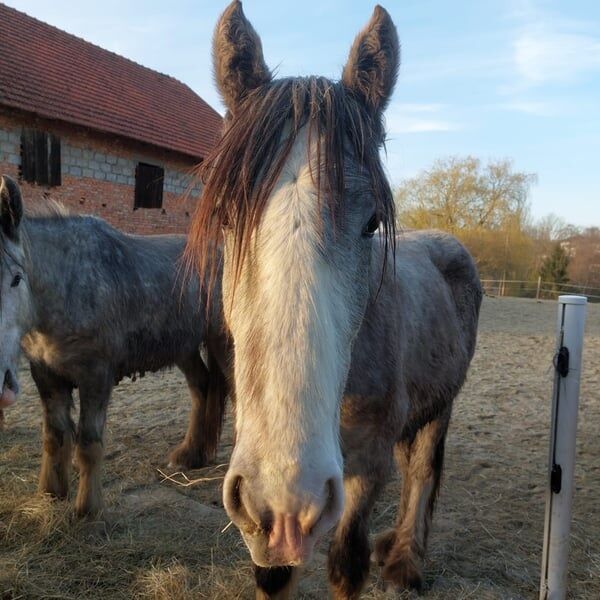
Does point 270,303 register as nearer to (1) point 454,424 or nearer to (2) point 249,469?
(2) point 249,469

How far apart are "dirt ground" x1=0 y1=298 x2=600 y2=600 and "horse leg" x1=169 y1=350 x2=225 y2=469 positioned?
0.53ft

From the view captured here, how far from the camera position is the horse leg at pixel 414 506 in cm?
306

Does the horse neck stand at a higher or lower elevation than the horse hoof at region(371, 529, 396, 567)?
higher

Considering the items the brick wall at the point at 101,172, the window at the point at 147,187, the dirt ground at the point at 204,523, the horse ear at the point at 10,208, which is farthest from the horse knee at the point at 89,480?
the window at the point at 147,187

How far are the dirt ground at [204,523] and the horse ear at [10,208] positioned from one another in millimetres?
1887

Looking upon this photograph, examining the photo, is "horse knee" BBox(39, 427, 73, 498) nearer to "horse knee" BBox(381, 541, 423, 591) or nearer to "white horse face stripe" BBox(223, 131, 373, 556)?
"horse knee" BBox(381, 541, 423, 591)

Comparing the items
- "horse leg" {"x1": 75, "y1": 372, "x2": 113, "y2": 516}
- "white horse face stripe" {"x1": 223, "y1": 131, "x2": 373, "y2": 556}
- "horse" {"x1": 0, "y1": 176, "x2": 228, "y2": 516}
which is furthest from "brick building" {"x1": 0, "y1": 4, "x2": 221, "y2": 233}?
"white horse face stripe" {"x1": 223, "y1": 131, "x2": 373, "y2": 556}

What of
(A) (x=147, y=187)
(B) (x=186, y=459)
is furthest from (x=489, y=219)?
(B) (x=186, y=459)

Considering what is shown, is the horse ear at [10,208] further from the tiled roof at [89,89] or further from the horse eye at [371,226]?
the tiled roof at [89,89]

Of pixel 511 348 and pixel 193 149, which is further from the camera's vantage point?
pixel 193 149

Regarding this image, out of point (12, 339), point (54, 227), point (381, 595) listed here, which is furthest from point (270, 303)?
point (54, 227)

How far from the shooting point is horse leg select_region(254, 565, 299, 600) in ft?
7.65

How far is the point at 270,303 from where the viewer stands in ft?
4.58

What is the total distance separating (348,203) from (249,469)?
2.74 feet
